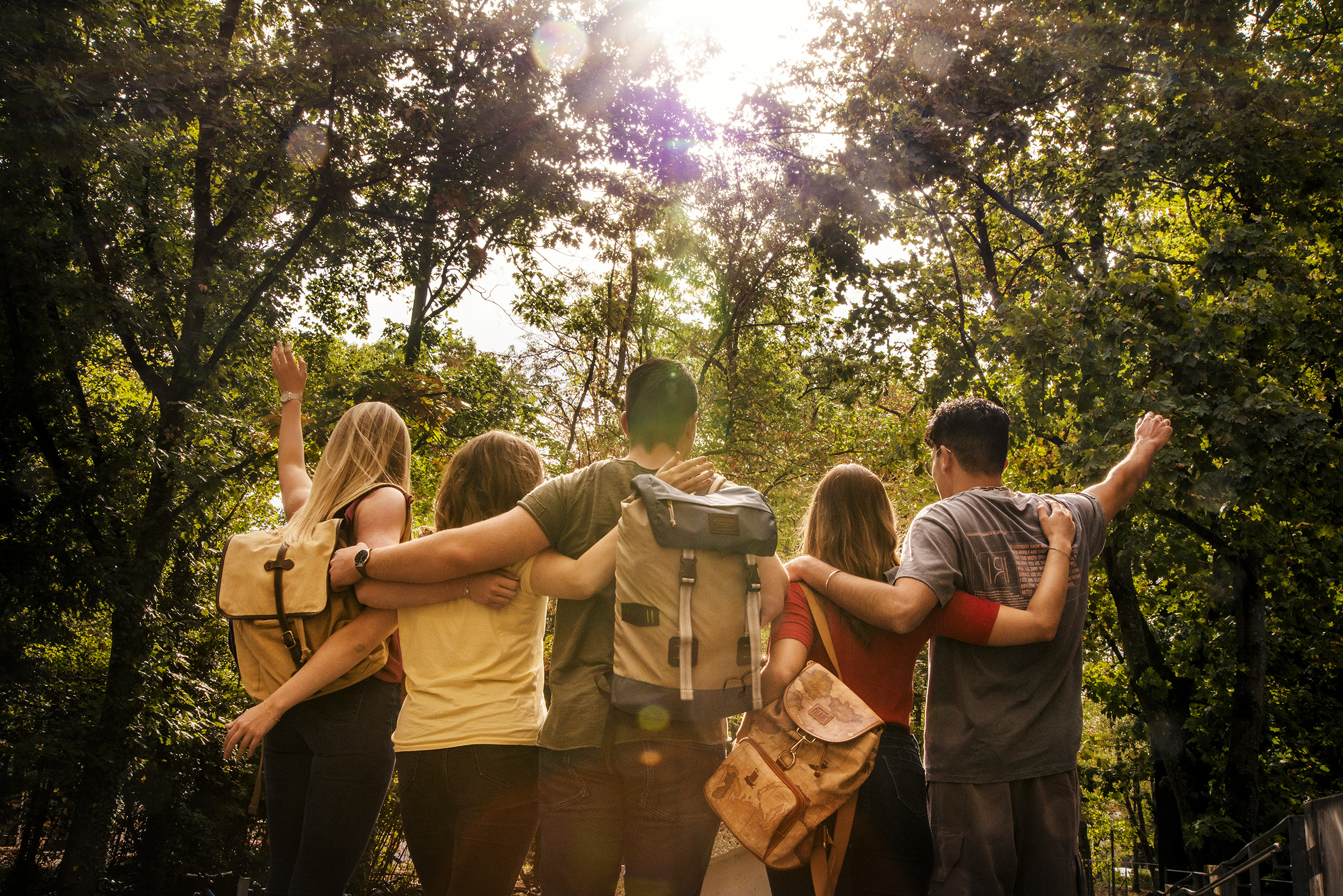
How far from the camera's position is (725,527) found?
82.1 inches

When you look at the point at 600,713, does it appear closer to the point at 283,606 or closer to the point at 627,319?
the point at 283,606

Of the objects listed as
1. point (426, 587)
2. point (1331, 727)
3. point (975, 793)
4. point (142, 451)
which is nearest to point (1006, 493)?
point (975, 793)

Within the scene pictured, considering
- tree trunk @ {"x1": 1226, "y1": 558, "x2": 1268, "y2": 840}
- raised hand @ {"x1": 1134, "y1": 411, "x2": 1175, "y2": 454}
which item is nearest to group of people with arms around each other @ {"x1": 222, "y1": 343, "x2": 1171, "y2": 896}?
raised hand @ {"x1": 1134, "y1": 411, "x2": 1175, "y2": 454}

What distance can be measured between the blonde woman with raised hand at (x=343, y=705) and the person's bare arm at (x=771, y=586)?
0.73 m

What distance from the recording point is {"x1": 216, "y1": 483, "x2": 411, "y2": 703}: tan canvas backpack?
2488 millimetres

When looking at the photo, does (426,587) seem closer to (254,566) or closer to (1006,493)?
(254,566)

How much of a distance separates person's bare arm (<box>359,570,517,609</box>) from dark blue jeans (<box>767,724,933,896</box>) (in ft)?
3.51

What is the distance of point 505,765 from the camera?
2.37 metres

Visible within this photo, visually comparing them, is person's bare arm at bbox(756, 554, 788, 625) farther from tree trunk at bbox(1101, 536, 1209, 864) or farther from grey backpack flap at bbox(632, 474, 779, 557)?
tree trunk at bbox(1101, 536, 1209, 864)

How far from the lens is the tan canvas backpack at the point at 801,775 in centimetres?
215

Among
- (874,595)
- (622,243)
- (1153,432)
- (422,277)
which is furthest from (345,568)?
(622,243)

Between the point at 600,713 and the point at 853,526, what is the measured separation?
106 cm

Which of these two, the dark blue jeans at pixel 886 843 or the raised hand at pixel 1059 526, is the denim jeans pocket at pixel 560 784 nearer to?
the dark blue jeans at pixel 886 843

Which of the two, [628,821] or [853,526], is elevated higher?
[853,526]
